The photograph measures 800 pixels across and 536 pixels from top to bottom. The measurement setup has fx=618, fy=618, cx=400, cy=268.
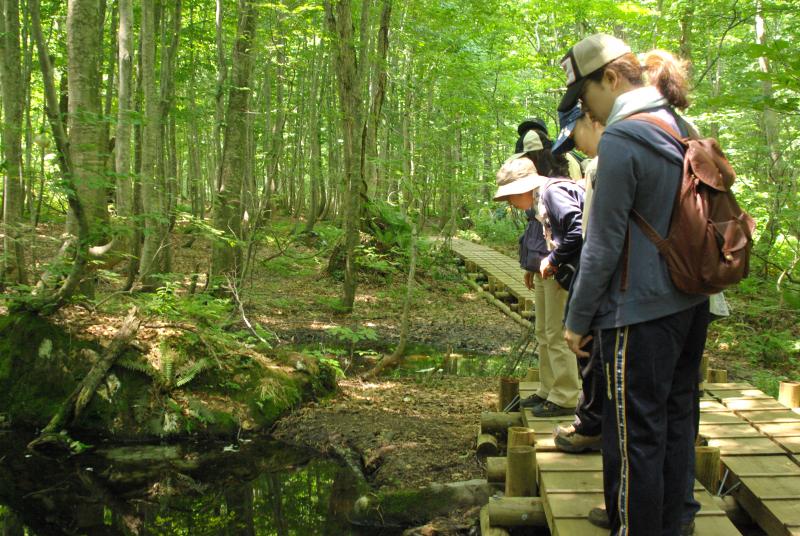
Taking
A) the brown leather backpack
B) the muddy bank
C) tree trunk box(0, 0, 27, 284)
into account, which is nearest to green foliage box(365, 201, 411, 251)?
tree trunk box(0, 0, 27, 284)

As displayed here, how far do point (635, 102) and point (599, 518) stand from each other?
70.9 inches

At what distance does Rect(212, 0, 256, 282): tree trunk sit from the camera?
9852 mm

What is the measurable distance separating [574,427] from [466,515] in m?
1.02

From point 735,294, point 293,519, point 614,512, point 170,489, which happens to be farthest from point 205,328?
point 735,294

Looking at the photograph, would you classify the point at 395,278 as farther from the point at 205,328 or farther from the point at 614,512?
the point at 614,512

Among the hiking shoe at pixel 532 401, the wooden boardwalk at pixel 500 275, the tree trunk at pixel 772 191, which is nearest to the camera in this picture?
the hiking shoe at pixel 532 401

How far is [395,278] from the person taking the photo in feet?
48.4

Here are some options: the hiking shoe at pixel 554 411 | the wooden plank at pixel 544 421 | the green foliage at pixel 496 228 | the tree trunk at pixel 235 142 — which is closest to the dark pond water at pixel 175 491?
the wooden plank at pixel 544 421

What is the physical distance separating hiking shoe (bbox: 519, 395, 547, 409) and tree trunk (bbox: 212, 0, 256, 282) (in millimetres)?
6274

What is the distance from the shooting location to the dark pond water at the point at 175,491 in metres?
4.47

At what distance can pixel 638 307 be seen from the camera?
2258 mm

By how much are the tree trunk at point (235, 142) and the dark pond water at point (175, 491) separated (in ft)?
15.0

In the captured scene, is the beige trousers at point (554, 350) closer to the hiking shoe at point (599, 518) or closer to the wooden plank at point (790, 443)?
the wooden plank at point (790, 443)

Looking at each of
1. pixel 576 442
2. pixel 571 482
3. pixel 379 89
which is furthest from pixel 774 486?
pixel 379 89
